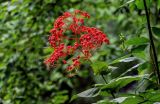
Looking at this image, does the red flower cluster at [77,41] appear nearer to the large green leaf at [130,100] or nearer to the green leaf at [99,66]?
the green leaf at [99,66]

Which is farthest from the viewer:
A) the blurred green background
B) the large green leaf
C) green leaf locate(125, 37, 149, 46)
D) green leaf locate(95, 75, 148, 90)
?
the blurred green background

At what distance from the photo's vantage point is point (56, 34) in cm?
153

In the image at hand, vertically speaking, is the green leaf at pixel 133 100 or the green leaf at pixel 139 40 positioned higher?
the green leaf at pixel 139 40

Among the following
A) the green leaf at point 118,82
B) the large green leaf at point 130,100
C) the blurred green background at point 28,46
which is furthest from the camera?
the blurred green background at point 28,46

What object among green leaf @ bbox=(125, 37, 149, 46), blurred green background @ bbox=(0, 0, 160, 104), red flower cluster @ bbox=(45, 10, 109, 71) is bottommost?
blurred green background @ bbox=(0, 0, 160, 104)

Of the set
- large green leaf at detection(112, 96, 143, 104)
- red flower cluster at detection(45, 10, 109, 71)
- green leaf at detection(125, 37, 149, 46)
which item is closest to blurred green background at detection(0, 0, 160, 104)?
red flower cluster at detection(45, 10, 109, 71)

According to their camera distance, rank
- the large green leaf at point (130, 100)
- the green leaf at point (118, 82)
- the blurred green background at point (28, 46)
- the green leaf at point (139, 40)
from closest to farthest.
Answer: the large green leaf at point (130, 100)
the green leaf at point (118, 82)
the green leaf at point (139, 40)
the blurred green background at point (28, 46)

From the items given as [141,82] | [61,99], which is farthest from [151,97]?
[61,99]

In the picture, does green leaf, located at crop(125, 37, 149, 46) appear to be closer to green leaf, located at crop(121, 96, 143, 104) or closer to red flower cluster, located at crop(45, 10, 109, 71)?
red flower cluster, located at crop(45, 10, 109, 71)

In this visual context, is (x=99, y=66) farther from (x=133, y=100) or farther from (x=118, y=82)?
(x=133, y=100)

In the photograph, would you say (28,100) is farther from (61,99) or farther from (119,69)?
(119,69)

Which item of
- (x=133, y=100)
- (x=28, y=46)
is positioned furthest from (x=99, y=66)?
(x=28, y=46)

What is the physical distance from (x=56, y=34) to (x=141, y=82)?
1.14 feet

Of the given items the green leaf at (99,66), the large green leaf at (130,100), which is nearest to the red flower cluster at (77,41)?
the green leaf at (99,66)
